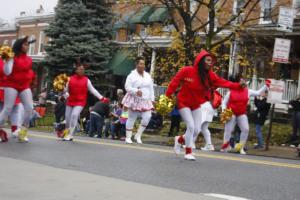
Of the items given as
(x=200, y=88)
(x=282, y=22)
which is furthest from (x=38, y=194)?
(x=282, y=22)

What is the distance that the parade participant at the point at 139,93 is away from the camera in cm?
1398

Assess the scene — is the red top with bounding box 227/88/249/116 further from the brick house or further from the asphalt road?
the brick house

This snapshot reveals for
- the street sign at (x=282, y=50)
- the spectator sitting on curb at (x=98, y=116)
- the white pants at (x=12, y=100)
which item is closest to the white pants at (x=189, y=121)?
the white pants at (x=12, y=100)

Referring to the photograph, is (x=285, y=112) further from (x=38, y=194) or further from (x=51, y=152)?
(x=38, y=194)

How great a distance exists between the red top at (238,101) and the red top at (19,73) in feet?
17.6

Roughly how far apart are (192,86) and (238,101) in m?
4.41

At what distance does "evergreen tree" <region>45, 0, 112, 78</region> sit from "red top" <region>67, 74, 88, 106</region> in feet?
73.7

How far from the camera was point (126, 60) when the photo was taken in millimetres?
36250

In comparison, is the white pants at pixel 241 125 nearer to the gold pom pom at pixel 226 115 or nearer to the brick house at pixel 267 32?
the gold pom pom at pixel 226 115

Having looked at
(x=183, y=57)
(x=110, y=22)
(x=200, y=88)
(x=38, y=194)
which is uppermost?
(x=110, y=22)

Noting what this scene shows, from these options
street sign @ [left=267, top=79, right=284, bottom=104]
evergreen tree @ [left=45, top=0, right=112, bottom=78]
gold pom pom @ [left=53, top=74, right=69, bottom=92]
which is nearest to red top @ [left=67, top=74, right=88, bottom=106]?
gold pom pom @ [left=53, top=74, right=69, bottom=92]

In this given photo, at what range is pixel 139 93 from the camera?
45.3 feet

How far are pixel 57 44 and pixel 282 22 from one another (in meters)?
24.0

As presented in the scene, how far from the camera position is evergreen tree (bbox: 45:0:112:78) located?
118 feet
